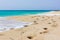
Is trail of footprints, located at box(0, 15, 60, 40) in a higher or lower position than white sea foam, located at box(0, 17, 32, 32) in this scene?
higher

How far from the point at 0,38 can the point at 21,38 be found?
2.07 ft

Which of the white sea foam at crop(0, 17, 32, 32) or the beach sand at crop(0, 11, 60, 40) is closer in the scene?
the beach sand at crop(0, 11, 60, 40)

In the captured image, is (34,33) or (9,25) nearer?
(34,33)

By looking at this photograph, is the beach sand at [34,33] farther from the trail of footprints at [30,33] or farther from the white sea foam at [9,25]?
the white sea foam at [9,25]

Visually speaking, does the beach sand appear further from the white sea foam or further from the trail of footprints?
the white sea foam

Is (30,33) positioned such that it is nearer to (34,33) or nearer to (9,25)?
(34,33)

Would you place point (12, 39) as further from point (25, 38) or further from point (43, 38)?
point (43, 38)

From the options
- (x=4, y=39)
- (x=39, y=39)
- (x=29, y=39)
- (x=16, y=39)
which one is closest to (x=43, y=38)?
(x=39, y=39)

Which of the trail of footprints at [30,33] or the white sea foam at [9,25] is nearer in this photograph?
the trail of footprints at [30,33]

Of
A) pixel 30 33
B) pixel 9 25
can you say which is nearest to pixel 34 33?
pixel 30 33

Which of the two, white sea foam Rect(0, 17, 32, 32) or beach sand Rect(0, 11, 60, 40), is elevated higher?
beach sand Rect(0, 11, 60, 40)

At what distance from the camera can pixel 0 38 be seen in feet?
13.8

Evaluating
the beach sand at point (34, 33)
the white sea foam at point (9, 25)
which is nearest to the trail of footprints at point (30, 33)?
the beach sand at point (34, 33)

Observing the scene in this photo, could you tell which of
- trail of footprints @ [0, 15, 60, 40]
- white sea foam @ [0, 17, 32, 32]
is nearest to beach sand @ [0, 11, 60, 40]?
trail of footprints @ [0, 15, 60, 40]
